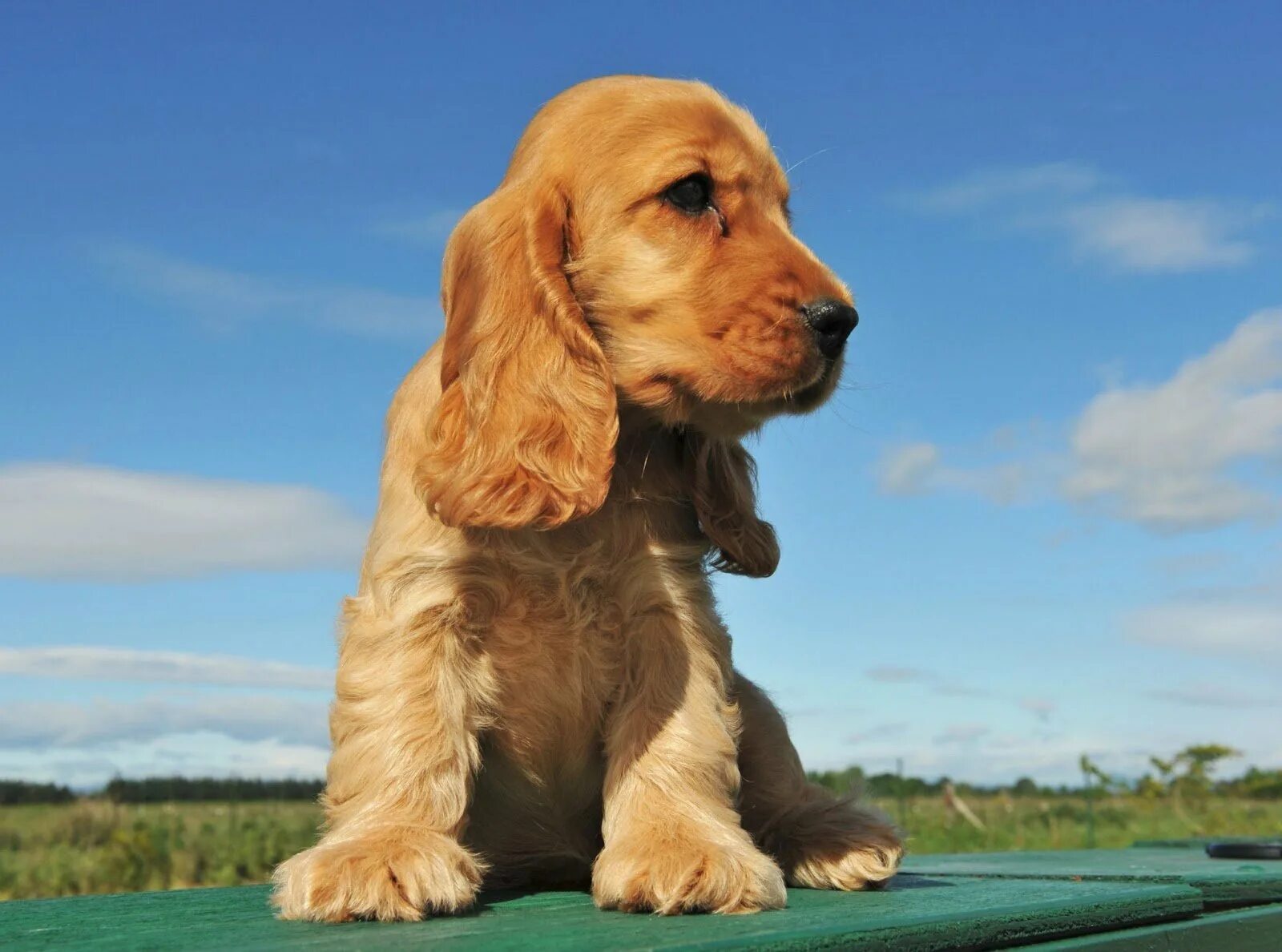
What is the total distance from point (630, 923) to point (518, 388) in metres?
1.16

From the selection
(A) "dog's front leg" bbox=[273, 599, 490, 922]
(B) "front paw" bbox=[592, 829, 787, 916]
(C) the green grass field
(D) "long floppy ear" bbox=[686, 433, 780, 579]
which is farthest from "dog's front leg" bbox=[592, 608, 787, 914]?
(C) the green grass field

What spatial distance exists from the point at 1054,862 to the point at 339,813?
3003 mm

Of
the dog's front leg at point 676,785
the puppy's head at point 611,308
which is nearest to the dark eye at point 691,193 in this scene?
the puppy's head at point 611,308

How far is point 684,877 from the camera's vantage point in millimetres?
2574

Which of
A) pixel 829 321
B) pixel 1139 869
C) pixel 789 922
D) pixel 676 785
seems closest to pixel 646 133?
pixel 829 321

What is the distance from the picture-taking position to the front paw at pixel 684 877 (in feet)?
8.43

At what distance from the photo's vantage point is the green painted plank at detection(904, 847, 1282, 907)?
3.44 metres

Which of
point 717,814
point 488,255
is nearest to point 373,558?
point 488,255

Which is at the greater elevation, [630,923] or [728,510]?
[728,510]

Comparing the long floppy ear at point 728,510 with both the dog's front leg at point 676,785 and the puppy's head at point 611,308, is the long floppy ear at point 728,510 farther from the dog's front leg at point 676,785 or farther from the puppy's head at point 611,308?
the dog's front leg at point 676,785

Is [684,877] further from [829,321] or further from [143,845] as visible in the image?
[143,845]

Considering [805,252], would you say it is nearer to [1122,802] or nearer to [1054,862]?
[1054,862]

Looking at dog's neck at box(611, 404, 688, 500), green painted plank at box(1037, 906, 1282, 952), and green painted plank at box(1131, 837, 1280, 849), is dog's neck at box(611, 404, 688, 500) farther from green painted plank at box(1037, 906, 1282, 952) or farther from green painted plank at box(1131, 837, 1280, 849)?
green painted plank at box(1131, 837, 1280, 849)

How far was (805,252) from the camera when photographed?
2969 mm
